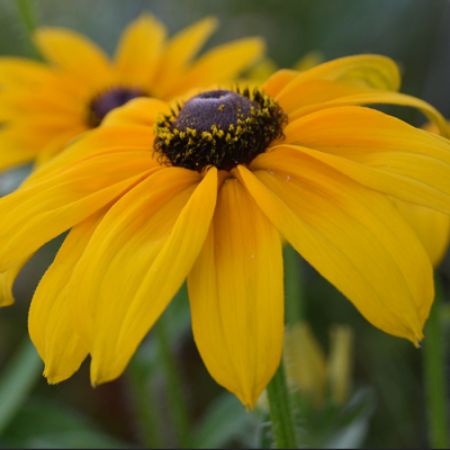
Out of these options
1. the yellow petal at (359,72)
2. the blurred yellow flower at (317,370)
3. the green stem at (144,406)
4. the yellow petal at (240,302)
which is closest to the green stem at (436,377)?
the blurred yellow flower at (317,370)

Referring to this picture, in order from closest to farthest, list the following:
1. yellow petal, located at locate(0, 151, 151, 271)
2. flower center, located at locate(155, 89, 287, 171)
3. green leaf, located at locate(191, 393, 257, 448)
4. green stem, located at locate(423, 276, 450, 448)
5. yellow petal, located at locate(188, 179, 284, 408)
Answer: yellow petal, located at locate(188, 179, 284, 408) < yellow petal, located at locate(0, 151, 151, 271) < flower center, located at locate(155, 89, 287, 171) < green stem, located at locate(423, 276, 450, 448) < green leaf, located at locate(191, 393, 257, 448)

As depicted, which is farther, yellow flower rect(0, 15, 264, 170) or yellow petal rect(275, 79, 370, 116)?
yellow flower rect(0, 15, 264, 170)

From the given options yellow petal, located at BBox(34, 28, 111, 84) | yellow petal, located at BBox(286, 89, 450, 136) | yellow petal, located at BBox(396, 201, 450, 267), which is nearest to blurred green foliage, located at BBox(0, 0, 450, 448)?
yellow petal, located at BBox(34, 28, 111, 84)

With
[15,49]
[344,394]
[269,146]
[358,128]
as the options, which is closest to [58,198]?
[269,146]

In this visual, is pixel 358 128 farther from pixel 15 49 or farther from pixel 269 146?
pixel 15 49

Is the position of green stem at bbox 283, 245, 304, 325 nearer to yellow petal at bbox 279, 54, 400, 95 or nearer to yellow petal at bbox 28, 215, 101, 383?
yellow petal at bbox 279, 54, 400, 95

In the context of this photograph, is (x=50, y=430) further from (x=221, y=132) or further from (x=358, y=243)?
(x=358, y=243)

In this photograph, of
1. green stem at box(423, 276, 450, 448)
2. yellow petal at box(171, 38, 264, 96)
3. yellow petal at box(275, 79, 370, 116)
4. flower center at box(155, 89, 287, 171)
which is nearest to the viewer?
flower center at box(155, 89, 287, 171)

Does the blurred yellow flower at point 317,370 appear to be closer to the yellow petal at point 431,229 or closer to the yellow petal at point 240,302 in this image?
the yellow petal at point 431,229
